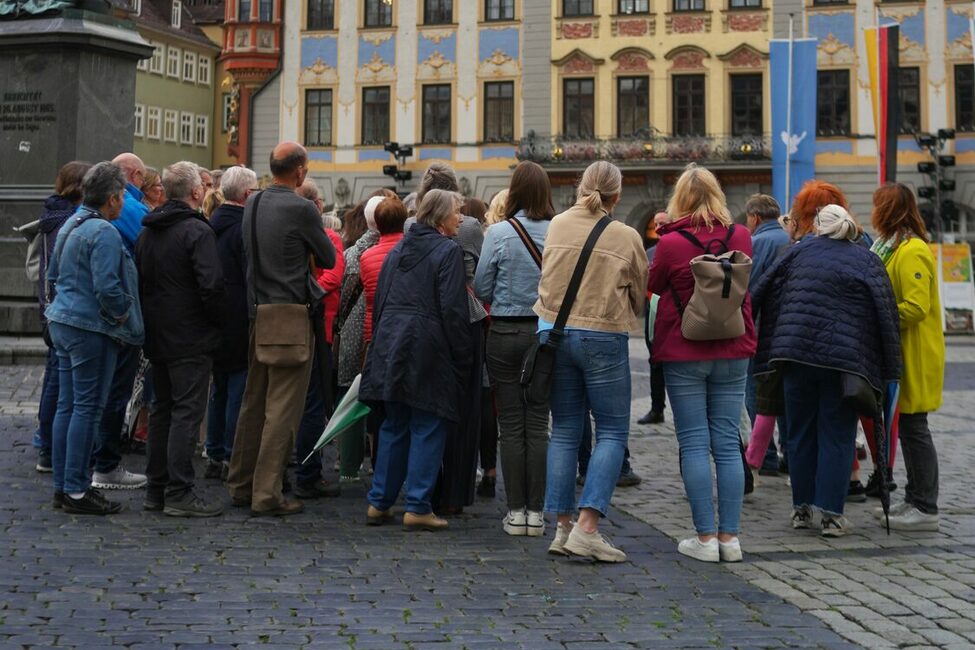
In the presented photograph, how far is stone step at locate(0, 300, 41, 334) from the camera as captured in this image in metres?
12.5

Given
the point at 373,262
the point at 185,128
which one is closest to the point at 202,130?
the point at 185,128

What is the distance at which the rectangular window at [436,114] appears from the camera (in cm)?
3797

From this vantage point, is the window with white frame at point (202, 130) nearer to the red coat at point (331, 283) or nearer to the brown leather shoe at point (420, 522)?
the red coat at point (331, 283)

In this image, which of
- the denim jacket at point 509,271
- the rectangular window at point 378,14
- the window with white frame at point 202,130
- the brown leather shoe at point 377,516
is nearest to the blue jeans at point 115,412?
the brown leather shoe at point 377,516

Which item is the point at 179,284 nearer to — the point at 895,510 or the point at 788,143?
the point at 895,510

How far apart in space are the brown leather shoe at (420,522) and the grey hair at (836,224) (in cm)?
254

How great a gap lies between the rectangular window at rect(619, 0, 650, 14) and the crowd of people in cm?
3058

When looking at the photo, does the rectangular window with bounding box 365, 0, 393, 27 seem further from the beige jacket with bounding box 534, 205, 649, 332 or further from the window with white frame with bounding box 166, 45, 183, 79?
the beige jacket with bounding box 534, 205, 649, 332

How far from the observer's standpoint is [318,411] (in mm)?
7707

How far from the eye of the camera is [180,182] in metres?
6.64

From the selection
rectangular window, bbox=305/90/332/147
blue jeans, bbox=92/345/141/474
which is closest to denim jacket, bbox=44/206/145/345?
blue jeans, bbox=92/345/141/474

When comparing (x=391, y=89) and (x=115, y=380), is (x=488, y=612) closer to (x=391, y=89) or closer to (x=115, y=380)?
(x=115, y=380)

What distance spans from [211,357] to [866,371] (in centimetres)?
351

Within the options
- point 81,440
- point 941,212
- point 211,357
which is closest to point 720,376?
point 211,357
